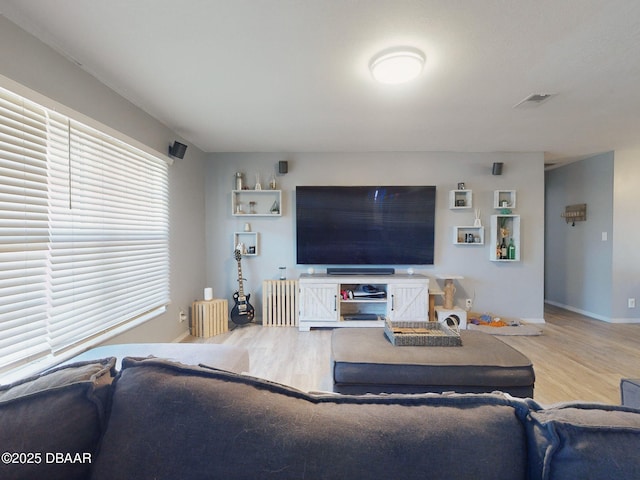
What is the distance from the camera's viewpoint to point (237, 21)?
4.60ft

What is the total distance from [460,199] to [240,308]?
3262 mm

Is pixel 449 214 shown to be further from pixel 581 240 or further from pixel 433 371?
pixel 433 371

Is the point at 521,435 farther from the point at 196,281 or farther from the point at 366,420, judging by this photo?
the point at 196,281

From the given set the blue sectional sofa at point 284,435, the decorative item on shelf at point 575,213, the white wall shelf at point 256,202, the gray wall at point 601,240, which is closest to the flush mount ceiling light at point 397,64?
the blue sectional sofa at point 284,435

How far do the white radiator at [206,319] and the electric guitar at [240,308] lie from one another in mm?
223

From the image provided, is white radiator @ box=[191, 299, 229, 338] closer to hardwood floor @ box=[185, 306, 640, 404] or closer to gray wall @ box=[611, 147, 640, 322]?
hardwood floor @ box=[185, 306, 640, 404]

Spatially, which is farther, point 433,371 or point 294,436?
point 433,371

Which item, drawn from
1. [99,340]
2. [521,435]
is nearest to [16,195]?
[99,340]

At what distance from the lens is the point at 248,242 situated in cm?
376

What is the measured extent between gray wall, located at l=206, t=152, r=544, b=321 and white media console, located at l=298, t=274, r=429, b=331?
463mm

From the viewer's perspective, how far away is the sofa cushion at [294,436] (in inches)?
19.2

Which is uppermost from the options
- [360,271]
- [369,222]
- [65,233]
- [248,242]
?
[369,222]

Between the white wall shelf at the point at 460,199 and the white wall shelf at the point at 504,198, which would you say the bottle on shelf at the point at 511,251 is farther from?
the white wall shelf at the point at 460,199

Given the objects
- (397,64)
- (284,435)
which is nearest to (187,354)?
(284,435)
